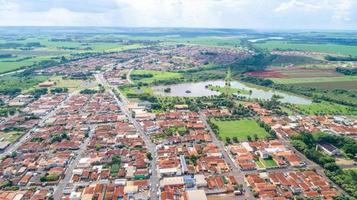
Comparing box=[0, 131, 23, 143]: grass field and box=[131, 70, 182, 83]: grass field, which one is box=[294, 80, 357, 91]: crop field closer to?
box=[131, 70, 182, 83]: grass field

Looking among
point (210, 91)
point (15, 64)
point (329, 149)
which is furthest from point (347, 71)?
point (15, 64)

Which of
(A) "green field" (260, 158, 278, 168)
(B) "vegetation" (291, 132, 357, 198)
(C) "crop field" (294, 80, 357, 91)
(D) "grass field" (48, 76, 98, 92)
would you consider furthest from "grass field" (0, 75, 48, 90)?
(C) "crop field" (294, 80, 357, 91)

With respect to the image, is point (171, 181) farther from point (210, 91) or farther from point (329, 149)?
point (210, 91)

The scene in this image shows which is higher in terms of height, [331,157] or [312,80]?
[331,157]

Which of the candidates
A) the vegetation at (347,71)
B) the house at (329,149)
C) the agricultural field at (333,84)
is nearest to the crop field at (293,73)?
the vegetation at (347,71)

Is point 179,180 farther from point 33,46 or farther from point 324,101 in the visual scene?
point 33,46

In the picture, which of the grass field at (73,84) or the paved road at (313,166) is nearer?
the paved road at (313,166)

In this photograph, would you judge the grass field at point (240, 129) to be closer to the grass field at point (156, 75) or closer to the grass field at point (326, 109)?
the grass field at point (326, 109)
